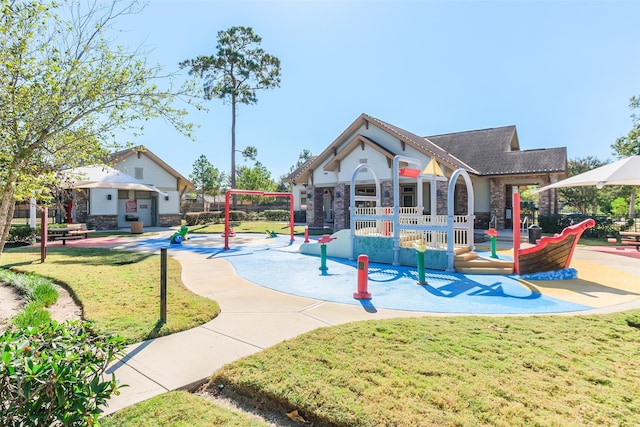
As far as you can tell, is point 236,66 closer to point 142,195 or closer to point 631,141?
point 142,195

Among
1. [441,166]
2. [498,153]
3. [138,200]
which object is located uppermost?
[498,153]

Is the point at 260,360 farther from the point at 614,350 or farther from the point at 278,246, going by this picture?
the point at 278,246

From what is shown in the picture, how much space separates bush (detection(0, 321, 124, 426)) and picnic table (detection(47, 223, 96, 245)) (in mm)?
17247

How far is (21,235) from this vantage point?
1586 cm

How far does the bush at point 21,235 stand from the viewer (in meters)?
15.5

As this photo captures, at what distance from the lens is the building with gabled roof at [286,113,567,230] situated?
20312mm

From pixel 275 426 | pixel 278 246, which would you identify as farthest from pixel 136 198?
pixel 275 426

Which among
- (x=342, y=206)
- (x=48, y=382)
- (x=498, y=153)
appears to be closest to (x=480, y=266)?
(x=48, y=382)

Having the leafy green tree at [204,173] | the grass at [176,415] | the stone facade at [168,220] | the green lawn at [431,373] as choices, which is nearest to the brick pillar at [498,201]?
the green lawn at [431,373]

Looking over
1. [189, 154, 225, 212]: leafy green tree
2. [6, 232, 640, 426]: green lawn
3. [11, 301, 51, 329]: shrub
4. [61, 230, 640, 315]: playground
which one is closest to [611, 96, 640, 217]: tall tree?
[61, 230, 640, 315]: playground

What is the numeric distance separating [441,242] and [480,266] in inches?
57.6

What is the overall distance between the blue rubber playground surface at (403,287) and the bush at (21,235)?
1080 centimetres

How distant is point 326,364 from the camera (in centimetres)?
376

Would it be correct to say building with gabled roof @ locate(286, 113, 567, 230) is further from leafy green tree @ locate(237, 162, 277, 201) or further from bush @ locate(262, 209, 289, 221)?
leafy green tree @ locate(237, 162, 277, 201)
